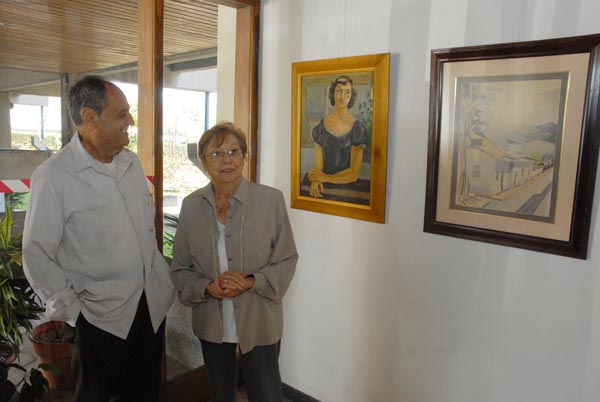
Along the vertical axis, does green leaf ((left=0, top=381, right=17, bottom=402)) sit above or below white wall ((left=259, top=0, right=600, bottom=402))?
below

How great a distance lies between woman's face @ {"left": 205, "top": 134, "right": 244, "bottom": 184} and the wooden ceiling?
753mm

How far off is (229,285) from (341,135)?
1.07 meters

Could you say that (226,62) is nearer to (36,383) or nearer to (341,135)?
(341,135)

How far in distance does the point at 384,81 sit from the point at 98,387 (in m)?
1.79

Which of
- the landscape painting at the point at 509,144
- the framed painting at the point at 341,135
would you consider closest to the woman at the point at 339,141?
the framed painting at the point at 341,135

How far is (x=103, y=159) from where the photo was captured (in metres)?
1.88

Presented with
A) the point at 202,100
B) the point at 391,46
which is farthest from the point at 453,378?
the point at 202,100

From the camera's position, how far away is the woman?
2.46 meters

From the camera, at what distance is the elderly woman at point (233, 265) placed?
192 cm

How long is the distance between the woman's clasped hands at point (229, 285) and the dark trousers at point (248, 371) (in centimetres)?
25

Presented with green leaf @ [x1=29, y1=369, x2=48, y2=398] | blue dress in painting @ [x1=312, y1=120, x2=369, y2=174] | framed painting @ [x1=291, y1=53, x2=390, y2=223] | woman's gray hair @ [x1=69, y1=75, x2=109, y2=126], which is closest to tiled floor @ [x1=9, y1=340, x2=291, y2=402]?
green leaf @ [x1=29, y1=369, x2=48, y2=398]

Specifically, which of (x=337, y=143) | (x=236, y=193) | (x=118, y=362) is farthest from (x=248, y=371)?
(x=337, y=143)

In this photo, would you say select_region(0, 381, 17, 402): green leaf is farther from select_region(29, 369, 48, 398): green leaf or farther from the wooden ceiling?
the wooden ceiling

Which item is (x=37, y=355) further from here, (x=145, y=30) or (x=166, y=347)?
(x=145, y=30)
